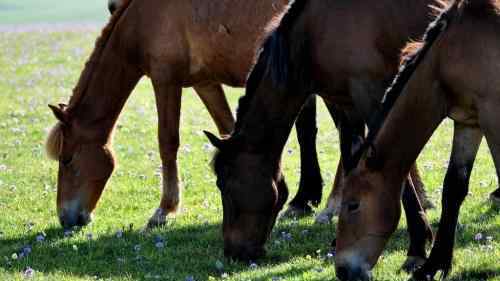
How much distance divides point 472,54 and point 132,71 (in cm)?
431

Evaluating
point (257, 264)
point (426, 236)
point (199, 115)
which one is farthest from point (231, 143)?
point (199, 115)

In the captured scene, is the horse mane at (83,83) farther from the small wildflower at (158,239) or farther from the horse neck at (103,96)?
the small wildflower at (158,239)

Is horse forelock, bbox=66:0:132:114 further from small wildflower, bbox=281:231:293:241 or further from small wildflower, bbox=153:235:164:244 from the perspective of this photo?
small wildflower, bbox=281:231:293:241

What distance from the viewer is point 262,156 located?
708 cm

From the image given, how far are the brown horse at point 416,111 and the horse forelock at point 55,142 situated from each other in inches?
159

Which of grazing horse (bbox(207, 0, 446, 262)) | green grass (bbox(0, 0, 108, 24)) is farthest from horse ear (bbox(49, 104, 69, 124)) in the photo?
green grass (bbox(0, 0, 108, 24))

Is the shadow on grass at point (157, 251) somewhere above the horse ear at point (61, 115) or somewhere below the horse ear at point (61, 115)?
below

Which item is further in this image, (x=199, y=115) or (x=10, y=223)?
(x=199, y=115)

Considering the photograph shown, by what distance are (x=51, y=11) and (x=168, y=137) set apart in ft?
142

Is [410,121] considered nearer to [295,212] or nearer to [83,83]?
[295,212]

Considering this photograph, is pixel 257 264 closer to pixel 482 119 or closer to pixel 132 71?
pixel 482 119

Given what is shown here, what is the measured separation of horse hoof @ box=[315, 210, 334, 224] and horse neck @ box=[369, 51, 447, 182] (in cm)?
246

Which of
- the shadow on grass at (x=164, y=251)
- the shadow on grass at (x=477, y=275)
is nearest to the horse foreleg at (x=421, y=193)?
the shadow on grass at (x=164, y=251)

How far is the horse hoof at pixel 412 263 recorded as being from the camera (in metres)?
6.50
